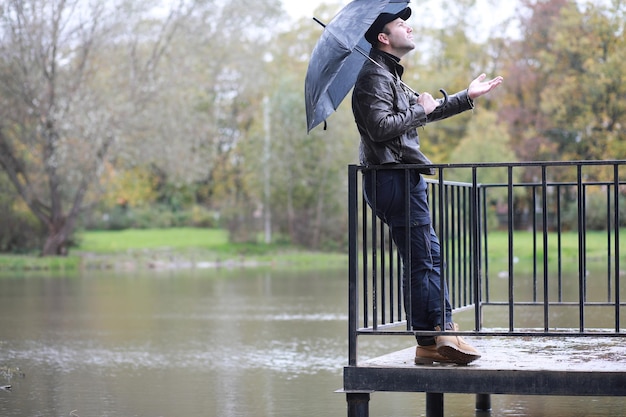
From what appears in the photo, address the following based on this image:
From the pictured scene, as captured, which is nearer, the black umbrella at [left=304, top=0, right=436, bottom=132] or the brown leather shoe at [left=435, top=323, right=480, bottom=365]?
the brown leather shoe at [left=435, top=323, right=480, bottom=365]

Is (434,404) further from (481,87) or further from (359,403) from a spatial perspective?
(481,87)

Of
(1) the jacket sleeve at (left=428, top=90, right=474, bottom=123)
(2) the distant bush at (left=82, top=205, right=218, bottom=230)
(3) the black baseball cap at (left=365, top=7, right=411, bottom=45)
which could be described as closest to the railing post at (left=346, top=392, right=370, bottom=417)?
(1) the jacket sleeve at (left=428, top=90, right=474, bottom=123)

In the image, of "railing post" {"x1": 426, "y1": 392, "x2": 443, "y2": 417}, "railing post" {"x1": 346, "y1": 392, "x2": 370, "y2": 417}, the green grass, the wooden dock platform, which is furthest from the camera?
the green grass

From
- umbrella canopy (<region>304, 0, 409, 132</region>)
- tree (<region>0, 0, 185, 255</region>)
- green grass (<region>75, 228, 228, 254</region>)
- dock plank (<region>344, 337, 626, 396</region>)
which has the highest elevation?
tree (<region>0, 0, 185, 255</region>)

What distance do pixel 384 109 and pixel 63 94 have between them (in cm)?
3115

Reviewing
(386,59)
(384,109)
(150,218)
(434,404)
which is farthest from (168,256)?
(384,109)

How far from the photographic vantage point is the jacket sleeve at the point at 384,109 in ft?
19.0

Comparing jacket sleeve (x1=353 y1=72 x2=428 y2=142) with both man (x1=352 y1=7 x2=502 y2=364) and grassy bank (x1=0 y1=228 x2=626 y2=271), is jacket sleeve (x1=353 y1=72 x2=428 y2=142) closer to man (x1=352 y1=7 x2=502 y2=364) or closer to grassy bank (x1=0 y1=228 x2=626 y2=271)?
man (x1=352 y1=7 x2=502 y2=364)

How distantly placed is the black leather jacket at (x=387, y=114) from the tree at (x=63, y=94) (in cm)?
2970

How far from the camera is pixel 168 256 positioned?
36.6 meters

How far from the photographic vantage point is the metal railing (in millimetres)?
5645

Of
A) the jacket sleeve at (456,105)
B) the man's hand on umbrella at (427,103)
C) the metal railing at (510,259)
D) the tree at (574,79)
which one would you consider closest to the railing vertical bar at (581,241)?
the metal railing at (510,259)

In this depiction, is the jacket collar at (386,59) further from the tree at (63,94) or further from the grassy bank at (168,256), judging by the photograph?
the tree at (63,94)

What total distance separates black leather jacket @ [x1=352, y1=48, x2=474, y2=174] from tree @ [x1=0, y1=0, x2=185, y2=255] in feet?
97.4
